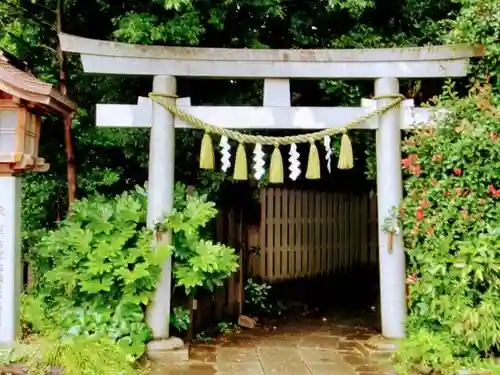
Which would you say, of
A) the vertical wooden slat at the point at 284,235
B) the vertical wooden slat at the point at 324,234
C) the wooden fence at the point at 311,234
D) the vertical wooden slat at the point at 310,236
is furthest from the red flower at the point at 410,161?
the vertical wooden slat at the point at 324,234

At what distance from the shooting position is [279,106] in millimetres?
6902

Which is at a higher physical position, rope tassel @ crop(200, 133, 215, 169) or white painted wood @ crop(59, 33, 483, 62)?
white painted wood @ crop(59, 33, 483, 62)

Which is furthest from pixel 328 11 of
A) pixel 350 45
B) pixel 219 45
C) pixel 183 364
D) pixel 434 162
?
pixel 183 364

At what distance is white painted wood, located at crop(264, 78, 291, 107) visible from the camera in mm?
6930

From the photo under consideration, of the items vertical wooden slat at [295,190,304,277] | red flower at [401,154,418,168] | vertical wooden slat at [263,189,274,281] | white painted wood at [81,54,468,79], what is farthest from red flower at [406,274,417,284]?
vertical wooden slat at [295,190,304,277]

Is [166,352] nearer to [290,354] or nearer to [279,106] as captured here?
[290,354]

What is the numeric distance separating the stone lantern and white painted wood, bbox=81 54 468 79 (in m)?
0.93

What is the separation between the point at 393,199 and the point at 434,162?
0.74m

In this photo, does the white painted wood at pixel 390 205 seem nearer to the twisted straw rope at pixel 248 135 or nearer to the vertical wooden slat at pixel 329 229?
the twisted straw rope at pixel 248 135

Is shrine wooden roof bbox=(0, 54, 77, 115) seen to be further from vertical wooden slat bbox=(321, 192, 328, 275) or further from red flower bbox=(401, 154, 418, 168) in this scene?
vertical wooden slat bbox=(321, 192, 328, 275)

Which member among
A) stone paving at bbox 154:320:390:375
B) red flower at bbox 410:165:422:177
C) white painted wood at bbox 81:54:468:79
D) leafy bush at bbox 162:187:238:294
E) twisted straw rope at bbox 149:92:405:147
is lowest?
stone paving at bbox 154:320:390:375

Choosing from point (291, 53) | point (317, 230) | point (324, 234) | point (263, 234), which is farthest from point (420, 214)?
point (324, 234)

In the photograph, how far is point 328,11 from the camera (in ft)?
26.5

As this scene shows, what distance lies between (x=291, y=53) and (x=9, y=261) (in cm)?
417
